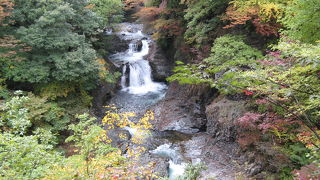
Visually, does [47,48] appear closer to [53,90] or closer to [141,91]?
[53,90]

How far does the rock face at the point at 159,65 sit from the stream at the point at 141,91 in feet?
1.51

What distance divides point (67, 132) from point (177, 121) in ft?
18.9

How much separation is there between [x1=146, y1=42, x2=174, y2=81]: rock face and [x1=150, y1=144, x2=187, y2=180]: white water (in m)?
9.09

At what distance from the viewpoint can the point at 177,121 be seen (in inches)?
476

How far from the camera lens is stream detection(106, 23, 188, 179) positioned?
9797 mm

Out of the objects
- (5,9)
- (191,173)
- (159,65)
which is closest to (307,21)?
(191,173)

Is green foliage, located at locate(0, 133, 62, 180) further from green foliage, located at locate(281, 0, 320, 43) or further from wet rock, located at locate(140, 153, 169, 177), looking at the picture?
green foliage, located at locate(281, 0, 320, 43)

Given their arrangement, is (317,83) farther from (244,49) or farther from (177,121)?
(177,121)

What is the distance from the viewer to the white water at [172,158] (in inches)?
336

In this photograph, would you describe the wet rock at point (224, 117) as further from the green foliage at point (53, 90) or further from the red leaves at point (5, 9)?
the red leaves at point (5, 9)

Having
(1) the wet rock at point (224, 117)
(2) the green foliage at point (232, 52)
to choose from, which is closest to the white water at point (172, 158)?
(1) the wet rock at point (224, 117)

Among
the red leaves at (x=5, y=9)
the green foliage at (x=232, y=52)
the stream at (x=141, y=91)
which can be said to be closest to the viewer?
the green foliage at (x=232, y=52)

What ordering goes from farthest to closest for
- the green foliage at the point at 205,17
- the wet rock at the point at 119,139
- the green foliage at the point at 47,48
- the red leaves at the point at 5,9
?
1. the green foliage at the point at 205,17
2. the green foliage at the point at 47,48
3. the wet rock at the point at 119,139
4. the red leaves at the point at 5,9

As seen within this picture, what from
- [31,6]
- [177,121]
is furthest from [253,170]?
[31,6]
